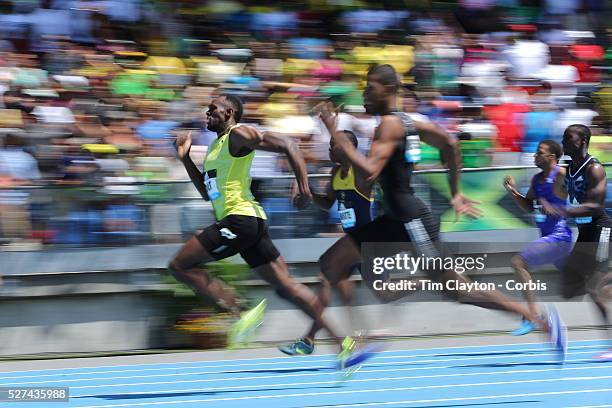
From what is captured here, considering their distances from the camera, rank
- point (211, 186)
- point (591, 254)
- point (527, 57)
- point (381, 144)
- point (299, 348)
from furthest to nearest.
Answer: point (527, 57)
point (591, 254)
point (299, 348)
point (211, 186)
point (381, 144)

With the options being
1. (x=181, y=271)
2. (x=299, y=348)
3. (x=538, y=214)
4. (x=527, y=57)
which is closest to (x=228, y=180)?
(x=181, y=271)

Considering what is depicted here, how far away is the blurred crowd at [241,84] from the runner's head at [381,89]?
2.95 m

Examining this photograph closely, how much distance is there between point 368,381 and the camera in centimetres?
746

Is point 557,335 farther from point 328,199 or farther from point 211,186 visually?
point 211,186

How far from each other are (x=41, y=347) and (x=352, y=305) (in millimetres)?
3436

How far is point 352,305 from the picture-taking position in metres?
7.01

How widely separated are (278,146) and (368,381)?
1.96 metres

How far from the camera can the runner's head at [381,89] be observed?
6.10m

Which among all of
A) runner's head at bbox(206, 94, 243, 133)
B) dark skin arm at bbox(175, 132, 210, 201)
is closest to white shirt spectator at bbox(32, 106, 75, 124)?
dark skin arm at bbox(175, 132, 210, 201)

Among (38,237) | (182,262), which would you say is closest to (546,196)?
(182,262)

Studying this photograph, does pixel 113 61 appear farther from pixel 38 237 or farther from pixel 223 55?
pixel 38 237

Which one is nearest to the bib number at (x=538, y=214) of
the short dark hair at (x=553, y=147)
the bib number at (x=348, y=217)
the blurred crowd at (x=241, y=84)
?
the short dark hair at (x=553, y=147)

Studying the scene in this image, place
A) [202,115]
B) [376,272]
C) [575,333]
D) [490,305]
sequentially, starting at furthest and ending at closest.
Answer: [202,115]
[575,333]
[376,272]
[490,305]

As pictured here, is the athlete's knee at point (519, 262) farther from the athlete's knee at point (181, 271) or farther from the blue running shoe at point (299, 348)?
the athlete's knee at point (181, 271)
